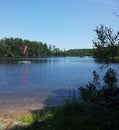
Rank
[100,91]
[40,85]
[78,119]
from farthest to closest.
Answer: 1. [40,85]
2. [100,91]
3. [78,119]

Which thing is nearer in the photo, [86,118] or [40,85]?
[86,118]

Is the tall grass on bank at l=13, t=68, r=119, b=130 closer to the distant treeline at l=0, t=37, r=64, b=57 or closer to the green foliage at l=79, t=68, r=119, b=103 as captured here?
the green foliage at l=79, t=68, r=119, b=103

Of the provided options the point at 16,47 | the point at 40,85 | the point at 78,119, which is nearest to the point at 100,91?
the point at 78,119

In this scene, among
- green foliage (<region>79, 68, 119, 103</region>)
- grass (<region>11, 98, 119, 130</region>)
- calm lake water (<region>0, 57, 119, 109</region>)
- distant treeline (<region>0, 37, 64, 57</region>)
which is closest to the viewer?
grass (<region>11, 98, 119, 130</region>)

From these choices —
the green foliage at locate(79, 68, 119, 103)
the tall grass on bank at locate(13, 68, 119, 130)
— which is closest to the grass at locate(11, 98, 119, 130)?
the tall grass on bank at locate(13, 68, 119, 130)

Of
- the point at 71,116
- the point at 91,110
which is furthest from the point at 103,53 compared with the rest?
the point at 91,110

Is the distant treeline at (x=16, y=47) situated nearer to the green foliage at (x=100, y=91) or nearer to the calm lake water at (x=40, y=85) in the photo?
the calm lake water at (x=40, y=85)

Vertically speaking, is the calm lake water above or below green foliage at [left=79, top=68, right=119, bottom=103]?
below

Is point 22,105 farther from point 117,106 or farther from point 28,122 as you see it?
point 117,106

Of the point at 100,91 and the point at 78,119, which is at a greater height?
the point at 100,91

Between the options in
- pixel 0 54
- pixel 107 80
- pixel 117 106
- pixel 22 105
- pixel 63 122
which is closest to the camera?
pixel 117 106

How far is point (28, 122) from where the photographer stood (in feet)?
25.4

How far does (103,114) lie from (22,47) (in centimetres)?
16877

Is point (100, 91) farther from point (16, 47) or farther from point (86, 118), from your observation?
point (16, 47)
